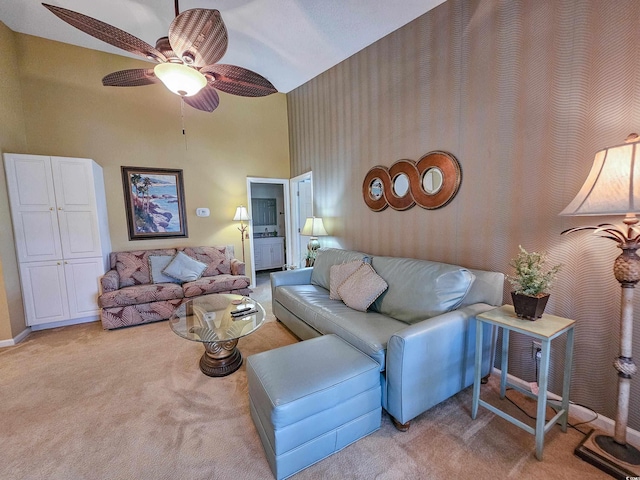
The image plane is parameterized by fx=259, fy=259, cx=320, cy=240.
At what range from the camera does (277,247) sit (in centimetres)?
629

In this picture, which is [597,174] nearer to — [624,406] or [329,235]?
[624,406]

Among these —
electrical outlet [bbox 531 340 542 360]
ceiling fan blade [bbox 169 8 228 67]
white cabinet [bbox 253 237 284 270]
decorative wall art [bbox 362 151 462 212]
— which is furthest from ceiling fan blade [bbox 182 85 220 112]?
white cabinet [bbox 253 237 284 270]

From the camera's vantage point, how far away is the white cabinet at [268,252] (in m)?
6.02

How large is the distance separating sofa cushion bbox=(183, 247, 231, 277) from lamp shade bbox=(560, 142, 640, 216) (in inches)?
155

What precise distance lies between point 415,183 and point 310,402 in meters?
2.10

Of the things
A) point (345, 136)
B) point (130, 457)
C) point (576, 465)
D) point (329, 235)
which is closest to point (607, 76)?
point (576, 465)

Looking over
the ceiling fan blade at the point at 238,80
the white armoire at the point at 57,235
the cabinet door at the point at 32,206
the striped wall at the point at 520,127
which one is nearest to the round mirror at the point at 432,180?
the striped wall at the point at 520,127

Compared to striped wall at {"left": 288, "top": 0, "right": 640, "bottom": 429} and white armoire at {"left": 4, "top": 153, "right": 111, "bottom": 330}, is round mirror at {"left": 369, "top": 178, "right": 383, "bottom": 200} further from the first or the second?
white armoire at {"left": 4, "top": 153, "right": 111, "bottom": 330}

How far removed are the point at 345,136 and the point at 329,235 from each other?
54.9 inches

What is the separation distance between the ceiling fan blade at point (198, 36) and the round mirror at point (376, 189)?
6.21 ft

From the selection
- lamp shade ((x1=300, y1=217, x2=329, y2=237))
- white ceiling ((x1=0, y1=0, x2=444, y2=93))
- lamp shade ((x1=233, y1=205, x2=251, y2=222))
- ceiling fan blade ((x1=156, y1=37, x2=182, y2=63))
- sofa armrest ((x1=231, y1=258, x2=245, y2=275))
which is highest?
white ceiling ((x1=0, y1=0, x2=444, y2=93))

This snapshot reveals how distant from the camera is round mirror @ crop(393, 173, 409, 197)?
265 centimetres

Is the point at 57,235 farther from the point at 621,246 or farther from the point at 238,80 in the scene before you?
the point at 621,246

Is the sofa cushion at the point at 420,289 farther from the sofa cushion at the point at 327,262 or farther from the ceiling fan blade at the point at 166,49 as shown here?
the ceiling fan blade at the point at 166,49
